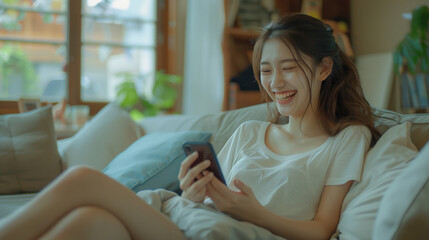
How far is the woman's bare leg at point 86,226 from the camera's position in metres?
0.99

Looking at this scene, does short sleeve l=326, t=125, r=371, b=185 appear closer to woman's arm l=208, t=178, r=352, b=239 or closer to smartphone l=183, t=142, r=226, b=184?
woman's arm l=208, t=178, r=352, b=239

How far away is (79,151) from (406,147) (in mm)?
1658

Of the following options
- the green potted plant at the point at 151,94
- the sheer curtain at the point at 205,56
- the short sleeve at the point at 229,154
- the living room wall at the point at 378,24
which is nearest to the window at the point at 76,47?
the green potted plant at the point at 151,94

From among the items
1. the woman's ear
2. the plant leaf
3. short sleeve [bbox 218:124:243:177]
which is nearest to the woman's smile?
the woman's ear

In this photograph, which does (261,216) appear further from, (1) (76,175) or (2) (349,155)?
(1) (76,175)

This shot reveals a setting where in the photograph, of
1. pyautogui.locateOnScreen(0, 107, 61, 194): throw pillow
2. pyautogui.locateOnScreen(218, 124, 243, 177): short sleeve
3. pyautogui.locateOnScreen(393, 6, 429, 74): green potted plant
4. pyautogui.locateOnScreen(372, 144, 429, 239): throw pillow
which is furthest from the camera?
pyautogui.locateOnScreen(393, 6, 429, 74): green potted plant

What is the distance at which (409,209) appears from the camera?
0.93 metres

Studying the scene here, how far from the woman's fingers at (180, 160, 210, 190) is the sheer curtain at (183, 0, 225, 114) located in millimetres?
2732

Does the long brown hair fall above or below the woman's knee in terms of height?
above

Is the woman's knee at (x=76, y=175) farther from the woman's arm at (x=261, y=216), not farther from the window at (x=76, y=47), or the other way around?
the window at (x=76, y=47)

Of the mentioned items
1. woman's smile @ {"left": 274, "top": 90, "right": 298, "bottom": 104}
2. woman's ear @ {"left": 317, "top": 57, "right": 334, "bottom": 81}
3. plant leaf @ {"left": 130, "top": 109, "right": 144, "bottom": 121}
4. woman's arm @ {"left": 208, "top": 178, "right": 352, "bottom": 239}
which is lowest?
plant leaf @ {"left": 130, "top": 109, "right": 144, "bottom": 121}

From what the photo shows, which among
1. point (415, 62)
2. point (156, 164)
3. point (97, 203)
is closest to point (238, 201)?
point (97, 203)

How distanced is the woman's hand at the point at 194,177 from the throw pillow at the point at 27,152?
50.5 inches

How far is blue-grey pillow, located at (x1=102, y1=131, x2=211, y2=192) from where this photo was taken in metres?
1.79
